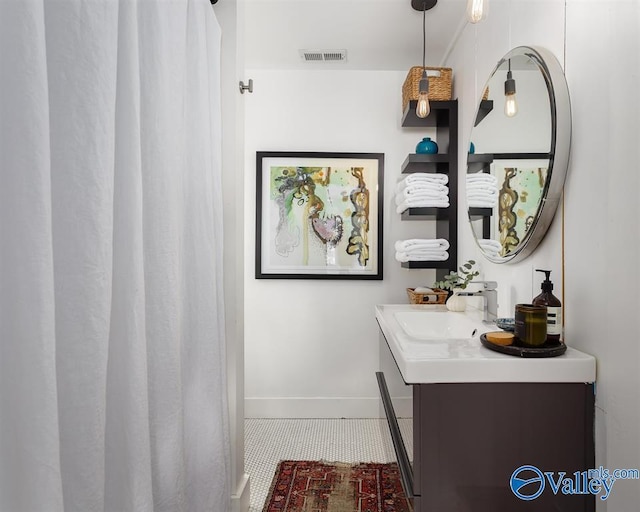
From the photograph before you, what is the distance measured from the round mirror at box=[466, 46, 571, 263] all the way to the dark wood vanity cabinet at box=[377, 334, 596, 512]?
1.90ft

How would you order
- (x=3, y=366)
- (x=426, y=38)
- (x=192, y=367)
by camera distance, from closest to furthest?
(x=3, y=366)
(x=192, y=367)
(x=426, y=38)

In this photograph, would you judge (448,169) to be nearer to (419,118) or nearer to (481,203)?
(419,118)

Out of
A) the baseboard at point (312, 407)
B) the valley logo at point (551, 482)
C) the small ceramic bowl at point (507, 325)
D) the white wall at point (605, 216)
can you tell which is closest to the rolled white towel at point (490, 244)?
the white wall at point (605, 216)

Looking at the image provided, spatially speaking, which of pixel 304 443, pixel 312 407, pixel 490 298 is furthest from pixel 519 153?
pixel 312 407

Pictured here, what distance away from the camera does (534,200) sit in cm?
137

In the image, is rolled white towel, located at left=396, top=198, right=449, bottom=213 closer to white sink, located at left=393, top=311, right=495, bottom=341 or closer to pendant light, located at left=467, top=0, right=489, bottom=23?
white sink, located at left=393, top=311, right=495, bottom=341

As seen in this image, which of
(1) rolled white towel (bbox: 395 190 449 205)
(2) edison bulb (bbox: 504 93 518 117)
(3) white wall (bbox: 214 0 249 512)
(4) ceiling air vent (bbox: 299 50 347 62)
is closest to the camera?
(2) edison bulb (bbox: 504 93 518 117)

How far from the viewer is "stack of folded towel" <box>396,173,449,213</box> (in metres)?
2.37

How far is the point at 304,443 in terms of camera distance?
2.43 meters

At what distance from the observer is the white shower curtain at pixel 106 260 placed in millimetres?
541

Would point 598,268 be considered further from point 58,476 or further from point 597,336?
point 58,476

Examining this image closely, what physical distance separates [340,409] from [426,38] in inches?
95.7

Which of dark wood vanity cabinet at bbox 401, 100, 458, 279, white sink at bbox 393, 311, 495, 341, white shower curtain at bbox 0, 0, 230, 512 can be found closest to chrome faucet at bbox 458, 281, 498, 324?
white sink at bbox 393, 311, 495, 341

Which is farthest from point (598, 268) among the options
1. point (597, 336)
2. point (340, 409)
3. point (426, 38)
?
point (340, 409)
